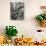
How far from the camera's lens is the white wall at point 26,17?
2701mm

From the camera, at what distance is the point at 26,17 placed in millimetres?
2709

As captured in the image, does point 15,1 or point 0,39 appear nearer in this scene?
point 0,39

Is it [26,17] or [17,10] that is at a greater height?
[17,10]

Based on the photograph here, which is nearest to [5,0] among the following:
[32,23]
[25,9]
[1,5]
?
[1,5]

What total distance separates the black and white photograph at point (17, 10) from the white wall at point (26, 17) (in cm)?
5

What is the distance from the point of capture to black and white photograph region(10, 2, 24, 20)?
2.70 m

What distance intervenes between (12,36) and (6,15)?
0.35 m

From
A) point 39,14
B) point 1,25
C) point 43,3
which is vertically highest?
point 43,3

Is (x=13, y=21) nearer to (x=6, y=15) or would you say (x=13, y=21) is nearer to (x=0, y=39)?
(x=6, y=15)

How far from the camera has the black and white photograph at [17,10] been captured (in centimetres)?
270

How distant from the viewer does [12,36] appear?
2.63m

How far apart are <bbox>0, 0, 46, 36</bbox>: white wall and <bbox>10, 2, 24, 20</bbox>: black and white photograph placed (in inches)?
2.0

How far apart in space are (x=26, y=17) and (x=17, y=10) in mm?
178

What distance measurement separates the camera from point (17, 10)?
8.87 feet
